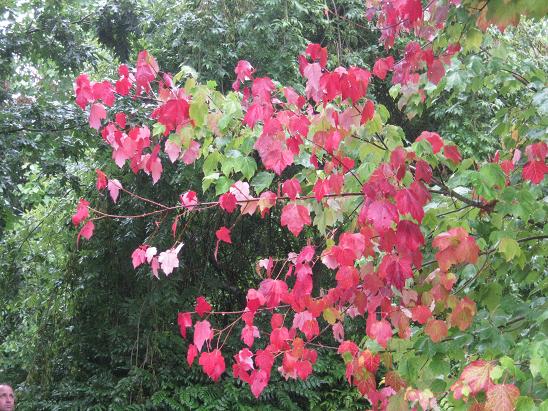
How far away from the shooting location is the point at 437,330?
1871 mm

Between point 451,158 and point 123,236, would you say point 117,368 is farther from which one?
point 451,158

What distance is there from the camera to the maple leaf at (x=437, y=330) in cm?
187

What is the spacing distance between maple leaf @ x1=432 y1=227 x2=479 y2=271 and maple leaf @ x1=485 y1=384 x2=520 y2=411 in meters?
0.35

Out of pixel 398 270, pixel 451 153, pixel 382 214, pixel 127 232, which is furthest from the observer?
pixel 127 232

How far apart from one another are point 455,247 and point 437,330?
291 millimetres

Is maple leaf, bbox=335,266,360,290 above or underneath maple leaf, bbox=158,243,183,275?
above

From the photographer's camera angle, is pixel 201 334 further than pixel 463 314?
Yes

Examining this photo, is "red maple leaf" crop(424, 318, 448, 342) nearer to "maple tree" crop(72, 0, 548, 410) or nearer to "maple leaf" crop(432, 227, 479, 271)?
"maple tree" crop(72, 0, 548, 410)

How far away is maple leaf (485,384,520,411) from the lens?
151cm

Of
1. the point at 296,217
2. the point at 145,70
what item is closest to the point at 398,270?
the point at 296,217

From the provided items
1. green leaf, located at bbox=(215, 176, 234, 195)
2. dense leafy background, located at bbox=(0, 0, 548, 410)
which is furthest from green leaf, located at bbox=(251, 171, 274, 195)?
dense leafy background, located at bbox=(0, 0, 548, 410)

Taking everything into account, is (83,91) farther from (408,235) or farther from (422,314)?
(422,314)

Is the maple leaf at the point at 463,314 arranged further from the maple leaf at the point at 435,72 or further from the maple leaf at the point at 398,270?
the maple leaf at the point at 435,72

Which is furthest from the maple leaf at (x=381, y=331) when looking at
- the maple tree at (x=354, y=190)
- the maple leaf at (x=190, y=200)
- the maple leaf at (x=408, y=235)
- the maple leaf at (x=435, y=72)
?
the maple leaf at (x=435, y=72)
